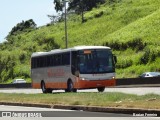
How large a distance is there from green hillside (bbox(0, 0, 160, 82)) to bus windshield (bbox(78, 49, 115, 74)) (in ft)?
96.5

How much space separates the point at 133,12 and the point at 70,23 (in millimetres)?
19411

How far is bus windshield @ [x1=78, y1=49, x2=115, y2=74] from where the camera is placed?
34344mm

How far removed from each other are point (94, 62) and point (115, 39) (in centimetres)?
4643

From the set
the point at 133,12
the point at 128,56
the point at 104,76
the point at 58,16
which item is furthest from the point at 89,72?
the point at 58,16

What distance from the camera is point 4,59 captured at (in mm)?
102688

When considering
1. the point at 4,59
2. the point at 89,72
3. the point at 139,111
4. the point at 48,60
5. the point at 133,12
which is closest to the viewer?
the point at 139,111

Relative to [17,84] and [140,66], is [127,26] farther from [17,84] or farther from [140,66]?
[17,84]

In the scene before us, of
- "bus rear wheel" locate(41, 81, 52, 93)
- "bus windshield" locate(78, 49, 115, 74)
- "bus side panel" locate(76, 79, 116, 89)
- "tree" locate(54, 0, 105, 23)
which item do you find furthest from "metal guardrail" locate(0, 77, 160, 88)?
"tree" locate(54, 0, 105, 23)

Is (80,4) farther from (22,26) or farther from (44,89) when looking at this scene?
(44,89)

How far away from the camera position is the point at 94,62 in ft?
113

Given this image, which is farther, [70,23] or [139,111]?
[70,23]

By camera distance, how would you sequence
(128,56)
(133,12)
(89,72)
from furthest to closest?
1. (133,12)
2. (128,56)
3. (89,72)

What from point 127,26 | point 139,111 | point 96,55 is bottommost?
point 139,111

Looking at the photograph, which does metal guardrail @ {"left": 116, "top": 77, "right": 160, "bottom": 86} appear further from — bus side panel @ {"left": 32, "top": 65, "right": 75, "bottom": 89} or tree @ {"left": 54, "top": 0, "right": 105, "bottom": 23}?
tree @ {"left": 54, "top": 0, "right": 105, "bottom": 23}
